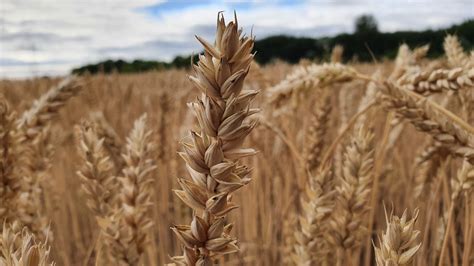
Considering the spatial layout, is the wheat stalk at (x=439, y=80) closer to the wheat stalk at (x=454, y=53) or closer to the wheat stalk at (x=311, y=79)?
the wheat stalk at (x=311, y=79)

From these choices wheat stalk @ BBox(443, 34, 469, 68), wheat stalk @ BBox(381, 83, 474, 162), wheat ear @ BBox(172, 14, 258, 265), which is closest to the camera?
wheat ear @ BBox(172, 14, 258, 265)

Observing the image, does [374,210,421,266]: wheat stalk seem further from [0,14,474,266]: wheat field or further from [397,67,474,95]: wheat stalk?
[397,67,474,95]: wheat stalk

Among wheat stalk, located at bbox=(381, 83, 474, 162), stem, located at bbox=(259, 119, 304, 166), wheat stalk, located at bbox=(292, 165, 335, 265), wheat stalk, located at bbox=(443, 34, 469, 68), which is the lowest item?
wheat stalk, located at bbox=(292, 165, 335, 265)

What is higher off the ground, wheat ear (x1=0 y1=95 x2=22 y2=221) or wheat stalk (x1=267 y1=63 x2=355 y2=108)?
wheat stalk (x1=267 y1=63 x2=355 y2=108)

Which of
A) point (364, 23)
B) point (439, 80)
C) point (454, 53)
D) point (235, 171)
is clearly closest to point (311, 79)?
point (439, 80)

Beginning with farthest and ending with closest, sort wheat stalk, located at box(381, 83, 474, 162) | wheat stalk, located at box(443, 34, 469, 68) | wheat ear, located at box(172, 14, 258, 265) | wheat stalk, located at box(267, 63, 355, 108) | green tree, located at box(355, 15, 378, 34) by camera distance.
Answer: green tree, located at box(355, 15, 378, 34), wheat stalk, located at box(443, 34, 469, 68), wheat stalk, located at box(267, 63, 355, 108), wheat stalk, located at box(381, 83, 474, 162), wheat ear, located at box(172, 14, 258, 265)

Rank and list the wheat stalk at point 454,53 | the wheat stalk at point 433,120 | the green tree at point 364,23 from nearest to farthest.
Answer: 1. the wheat stalk at point 433,120
2. the wheat stalk at point 454,53
3. the green tree at point 364,23

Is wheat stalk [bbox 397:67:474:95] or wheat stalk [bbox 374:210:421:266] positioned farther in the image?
wheat stalk [bbox 397:67:474:95]

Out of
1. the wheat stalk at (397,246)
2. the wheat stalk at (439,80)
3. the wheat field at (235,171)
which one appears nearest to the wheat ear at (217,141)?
the wheat field at (235,171)

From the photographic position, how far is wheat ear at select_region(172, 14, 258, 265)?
0.32m

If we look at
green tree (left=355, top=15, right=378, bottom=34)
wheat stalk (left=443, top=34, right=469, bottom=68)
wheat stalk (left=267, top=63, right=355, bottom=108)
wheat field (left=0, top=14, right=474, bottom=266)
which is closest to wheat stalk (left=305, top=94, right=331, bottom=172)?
wheat field (left=0, top=14, right=474, bottom=266)

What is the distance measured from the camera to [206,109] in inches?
12.5

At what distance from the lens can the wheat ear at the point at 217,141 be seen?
32cm

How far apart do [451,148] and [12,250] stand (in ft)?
1.70
